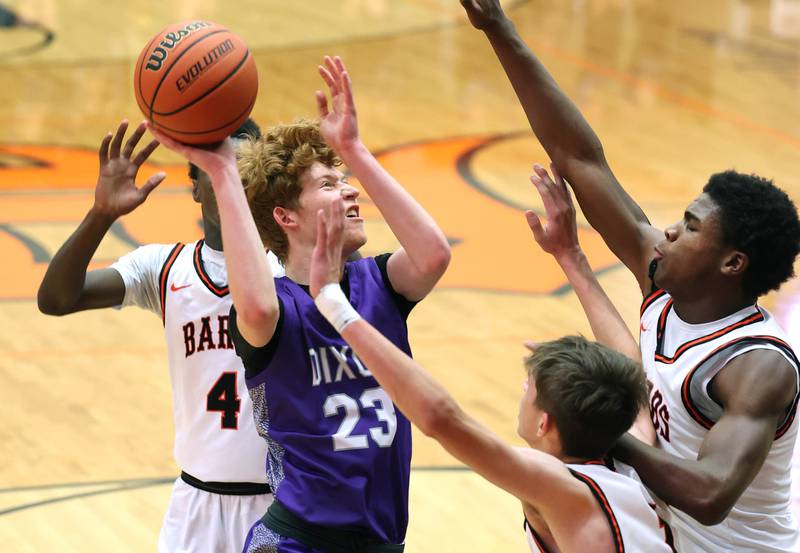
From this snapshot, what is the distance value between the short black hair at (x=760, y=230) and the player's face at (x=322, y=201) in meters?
1.05

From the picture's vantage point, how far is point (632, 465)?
3404 millimetres

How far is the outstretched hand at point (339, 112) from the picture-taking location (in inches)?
140

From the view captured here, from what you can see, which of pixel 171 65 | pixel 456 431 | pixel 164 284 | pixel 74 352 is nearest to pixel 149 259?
pixel 164 284

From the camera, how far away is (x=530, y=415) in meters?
3.28

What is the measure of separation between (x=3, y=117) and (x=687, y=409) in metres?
10.4

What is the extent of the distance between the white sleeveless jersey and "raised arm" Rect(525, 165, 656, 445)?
3.68 ft

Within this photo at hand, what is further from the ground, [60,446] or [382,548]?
[382,548]

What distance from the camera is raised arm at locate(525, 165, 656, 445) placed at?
392 cm

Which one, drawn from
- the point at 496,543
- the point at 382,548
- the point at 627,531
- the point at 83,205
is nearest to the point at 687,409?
the point at 627,531

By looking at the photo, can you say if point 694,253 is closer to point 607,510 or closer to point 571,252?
point 571,252

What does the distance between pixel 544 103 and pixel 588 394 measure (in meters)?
1.32

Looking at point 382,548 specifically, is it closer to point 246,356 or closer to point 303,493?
point 303,493

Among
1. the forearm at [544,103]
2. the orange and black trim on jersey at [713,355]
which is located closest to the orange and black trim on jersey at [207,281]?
the forearm at [544,103]

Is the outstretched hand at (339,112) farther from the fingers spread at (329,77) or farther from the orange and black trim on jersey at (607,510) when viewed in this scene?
the orange and black trim on jersey at (607,510)
